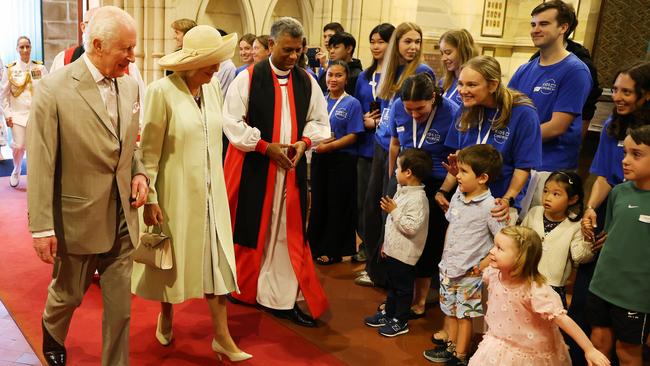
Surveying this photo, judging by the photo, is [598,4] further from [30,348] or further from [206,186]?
[30,348]

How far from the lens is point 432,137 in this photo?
376cm

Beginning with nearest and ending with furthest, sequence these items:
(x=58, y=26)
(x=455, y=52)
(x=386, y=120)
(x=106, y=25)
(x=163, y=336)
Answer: (x=106, y=25) < (x=163, y=336) < (x=455, y=52) < (x=386, y=120) < (x=58, y=26)

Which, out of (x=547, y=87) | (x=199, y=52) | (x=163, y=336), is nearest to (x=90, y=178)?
(x=199, y=52)

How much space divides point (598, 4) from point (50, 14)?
7.78 m

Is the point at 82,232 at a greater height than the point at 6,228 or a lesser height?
greater

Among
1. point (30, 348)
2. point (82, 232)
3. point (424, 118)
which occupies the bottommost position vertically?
point (30, 348)

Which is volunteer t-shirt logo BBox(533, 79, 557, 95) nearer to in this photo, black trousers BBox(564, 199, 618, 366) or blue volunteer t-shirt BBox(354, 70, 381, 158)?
black trousers BBox(564, 199, 618, 366)

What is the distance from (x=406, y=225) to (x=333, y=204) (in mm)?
1422

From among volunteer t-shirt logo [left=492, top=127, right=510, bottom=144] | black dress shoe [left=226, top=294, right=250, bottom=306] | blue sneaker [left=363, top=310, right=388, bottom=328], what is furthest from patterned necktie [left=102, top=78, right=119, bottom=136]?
blue sneaker [left=363, top=310, right=388, bottom=328]

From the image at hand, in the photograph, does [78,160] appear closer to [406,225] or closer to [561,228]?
[406,225]

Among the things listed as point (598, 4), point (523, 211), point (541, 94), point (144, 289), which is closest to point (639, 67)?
point (541, 94)

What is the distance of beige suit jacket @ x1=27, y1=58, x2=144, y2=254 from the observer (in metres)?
2.40

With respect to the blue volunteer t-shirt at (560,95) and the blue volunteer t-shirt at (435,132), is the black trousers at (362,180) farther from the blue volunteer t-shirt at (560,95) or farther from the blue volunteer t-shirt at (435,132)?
the blue volunteer t-shirt at (560,95)

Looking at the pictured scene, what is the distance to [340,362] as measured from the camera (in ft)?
11.2
